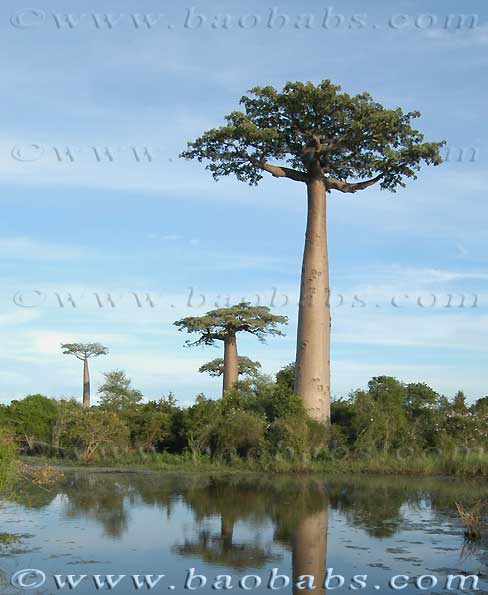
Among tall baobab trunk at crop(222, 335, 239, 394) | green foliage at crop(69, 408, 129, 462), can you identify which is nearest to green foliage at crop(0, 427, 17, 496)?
green foliage at crop(69, 408, 129, 462)

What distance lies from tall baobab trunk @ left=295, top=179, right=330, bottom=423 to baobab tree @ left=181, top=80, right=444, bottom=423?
0.03 meters

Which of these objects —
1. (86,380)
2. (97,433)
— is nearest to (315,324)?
(97,433)

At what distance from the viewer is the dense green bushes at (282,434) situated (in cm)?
1871

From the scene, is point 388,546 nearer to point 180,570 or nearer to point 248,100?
point 180,570

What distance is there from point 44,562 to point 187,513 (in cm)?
375

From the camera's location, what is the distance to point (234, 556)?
28.2 ft

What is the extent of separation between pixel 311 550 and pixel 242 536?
1.09 metres

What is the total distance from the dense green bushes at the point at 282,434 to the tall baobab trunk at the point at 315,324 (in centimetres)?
60

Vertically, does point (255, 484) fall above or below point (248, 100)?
below

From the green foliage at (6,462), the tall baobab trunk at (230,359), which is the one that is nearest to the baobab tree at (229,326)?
the tall baobab trunk at (230,359)

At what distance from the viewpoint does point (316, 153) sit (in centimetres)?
2188

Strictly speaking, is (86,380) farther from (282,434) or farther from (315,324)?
(282,434)

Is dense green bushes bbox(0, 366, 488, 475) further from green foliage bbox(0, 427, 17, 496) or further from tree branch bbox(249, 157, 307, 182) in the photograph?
green foliage bbox(0, 427, 17, 496)

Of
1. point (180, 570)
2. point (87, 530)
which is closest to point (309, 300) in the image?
point (87, 530)
